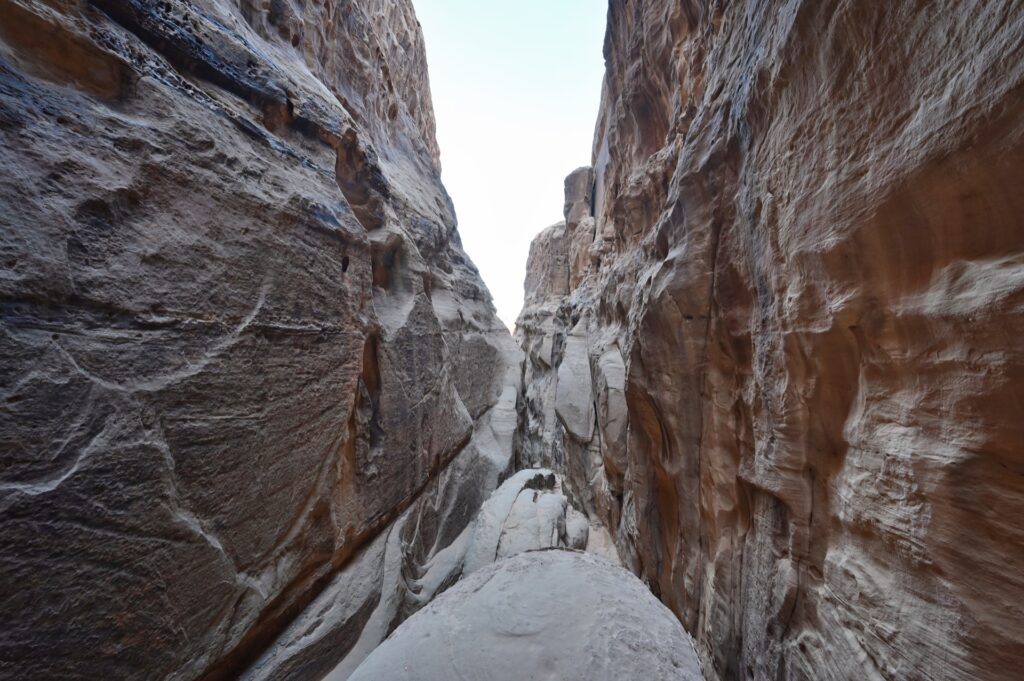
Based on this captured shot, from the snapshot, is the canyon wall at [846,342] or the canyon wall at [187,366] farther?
the canyon wall at [187,366]

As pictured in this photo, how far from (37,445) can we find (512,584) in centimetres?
296

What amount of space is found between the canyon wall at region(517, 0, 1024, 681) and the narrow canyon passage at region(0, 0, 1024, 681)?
0.02 m

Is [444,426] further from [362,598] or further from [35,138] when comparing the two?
[35,138]

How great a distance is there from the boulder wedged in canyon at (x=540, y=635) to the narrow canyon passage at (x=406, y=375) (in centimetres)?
2

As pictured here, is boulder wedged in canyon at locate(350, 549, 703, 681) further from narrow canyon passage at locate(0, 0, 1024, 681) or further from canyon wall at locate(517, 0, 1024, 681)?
canyon wall at locate(517, 0, 1024, 681)

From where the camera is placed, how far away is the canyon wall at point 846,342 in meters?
1.45

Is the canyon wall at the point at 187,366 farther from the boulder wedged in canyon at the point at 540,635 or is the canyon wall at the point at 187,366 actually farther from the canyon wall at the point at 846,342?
the canyon wall at the point at 846,342

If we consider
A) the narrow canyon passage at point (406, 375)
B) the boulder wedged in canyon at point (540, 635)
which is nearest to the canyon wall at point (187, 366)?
the narrow canyon passage at point (406, 375)

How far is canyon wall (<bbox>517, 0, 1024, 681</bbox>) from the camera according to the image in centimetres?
145

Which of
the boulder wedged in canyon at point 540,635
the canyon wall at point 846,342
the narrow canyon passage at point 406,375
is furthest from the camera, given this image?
the boulder wedged in canyon at point 540,635

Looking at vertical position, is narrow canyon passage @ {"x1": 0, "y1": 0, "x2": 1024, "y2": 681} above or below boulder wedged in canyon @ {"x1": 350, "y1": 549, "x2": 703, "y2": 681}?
above

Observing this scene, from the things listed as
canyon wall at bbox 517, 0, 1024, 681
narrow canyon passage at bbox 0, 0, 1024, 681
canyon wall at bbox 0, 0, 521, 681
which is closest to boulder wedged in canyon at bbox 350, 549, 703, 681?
narrow canyon passage at bbox 0, 0, 1024, 681

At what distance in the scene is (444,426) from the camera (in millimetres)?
6324

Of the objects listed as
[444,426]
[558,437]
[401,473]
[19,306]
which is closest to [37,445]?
[19,306]
